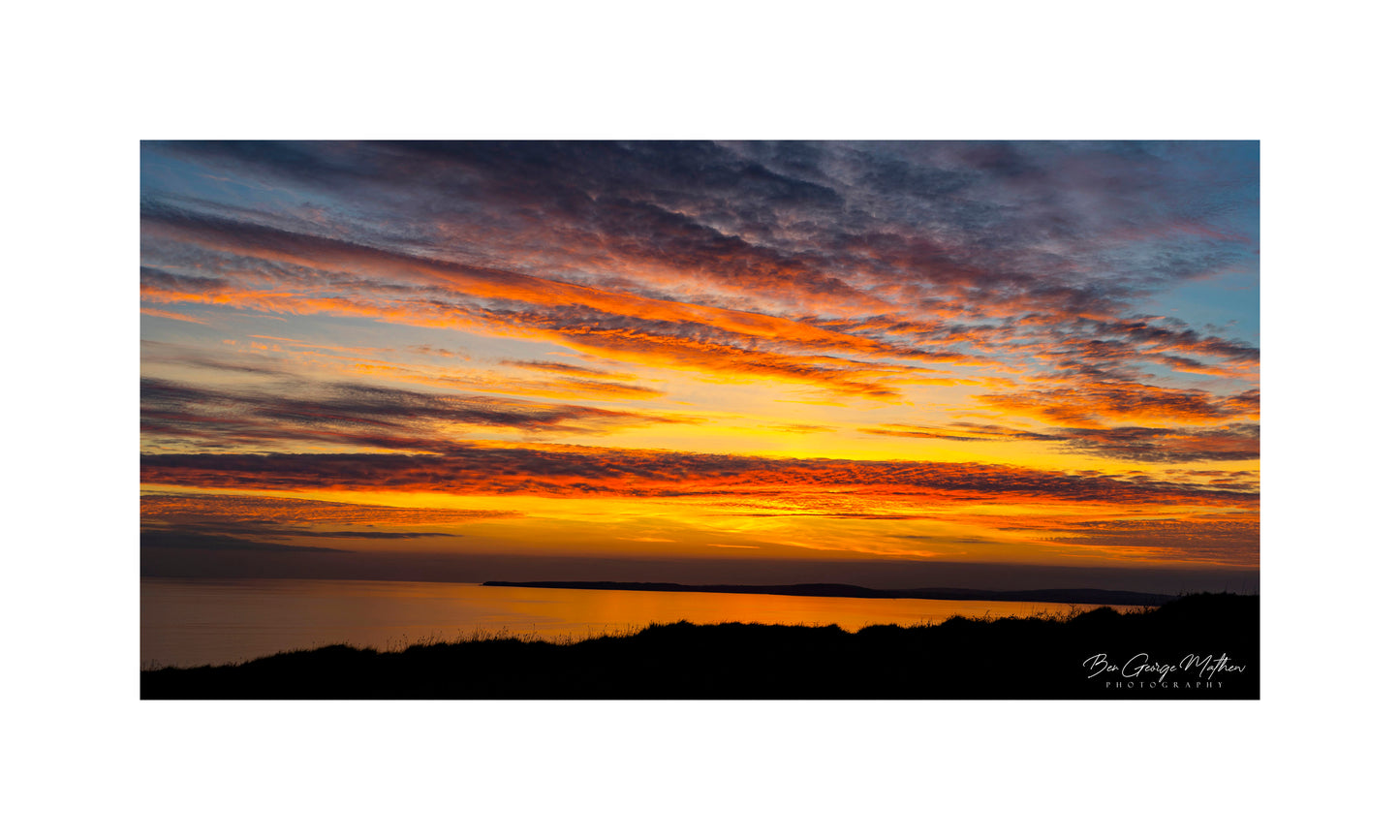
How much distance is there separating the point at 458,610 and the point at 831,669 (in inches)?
192

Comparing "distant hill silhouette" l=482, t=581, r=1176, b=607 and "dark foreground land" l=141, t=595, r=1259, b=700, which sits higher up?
"distant hill silhouette" l=482, t=581, r=1176, b=607

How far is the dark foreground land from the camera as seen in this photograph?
8.45 metres

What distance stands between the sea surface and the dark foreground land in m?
0.28

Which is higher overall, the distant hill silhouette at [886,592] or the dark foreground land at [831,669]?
the distant hill silhouette at [886,592]

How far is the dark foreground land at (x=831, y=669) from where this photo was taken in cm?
845

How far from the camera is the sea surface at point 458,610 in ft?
28.7

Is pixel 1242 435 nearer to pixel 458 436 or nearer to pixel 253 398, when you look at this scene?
pixel 458 436

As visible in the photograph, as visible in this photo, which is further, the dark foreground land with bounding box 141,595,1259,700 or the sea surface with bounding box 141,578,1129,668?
the sea surface with bounding box 141,578,1129,668

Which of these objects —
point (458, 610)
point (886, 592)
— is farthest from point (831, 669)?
point (458, 610)

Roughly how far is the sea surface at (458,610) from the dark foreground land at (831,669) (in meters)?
0.28

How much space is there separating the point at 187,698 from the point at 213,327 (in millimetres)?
3921

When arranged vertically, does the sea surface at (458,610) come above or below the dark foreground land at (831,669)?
above

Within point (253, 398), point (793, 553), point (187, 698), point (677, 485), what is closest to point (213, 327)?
point (253, 398)

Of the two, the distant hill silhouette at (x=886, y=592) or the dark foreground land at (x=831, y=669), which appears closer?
the dark foreground land at (x=831, y=669)
